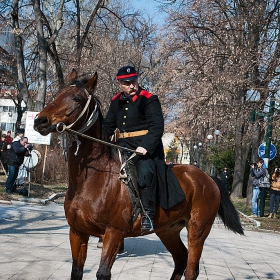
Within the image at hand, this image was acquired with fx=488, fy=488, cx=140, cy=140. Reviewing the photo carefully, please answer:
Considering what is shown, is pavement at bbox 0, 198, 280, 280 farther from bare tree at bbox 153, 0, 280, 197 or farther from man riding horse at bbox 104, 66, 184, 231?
bare tree at bbox 153, 0, 280, 197

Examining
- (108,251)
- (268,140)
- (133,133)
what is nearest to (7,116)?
(268,140)

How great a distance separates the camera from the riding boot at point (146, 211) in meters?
5.88

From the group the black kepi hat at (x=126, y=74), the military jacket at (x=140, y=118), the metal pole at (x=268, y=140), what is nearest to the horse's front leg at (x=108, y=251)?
the military jacket at (x=140, y=118)

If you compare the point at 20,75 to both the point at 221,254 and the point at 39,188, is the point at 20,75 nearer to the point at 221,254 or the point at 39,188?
the point at 39,188

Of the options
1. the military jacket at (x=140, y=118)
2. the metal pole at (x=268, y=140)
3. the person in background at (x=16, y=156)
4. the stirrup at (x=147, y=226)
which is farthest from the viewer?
the metal pole at (x=268, y=140)

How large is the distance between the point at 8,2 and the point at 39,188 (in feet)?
30.8

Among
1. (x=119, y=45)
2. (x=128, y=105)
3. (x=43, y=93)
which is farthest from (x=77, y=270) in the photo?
(x=119, y=45)

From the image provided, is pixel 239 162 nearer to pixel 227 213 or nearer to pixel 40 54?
pixel 40 54

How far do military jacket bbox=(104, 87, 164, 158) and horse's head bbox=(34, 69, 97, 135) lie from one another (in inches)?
26.7

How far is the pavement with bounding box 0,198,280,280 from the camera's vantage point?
7816mm

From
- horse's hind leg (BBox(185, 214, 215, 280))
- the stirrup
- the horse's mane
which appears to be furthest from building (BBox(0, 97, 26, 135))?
the stirrup

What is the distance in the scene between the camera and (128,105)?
6.16 metres

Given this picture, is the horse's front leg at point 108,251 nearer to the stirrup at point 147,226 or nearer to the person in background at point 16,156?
the stirrup at point 147,226

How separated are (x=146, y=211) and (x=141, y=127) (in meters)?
1.06
